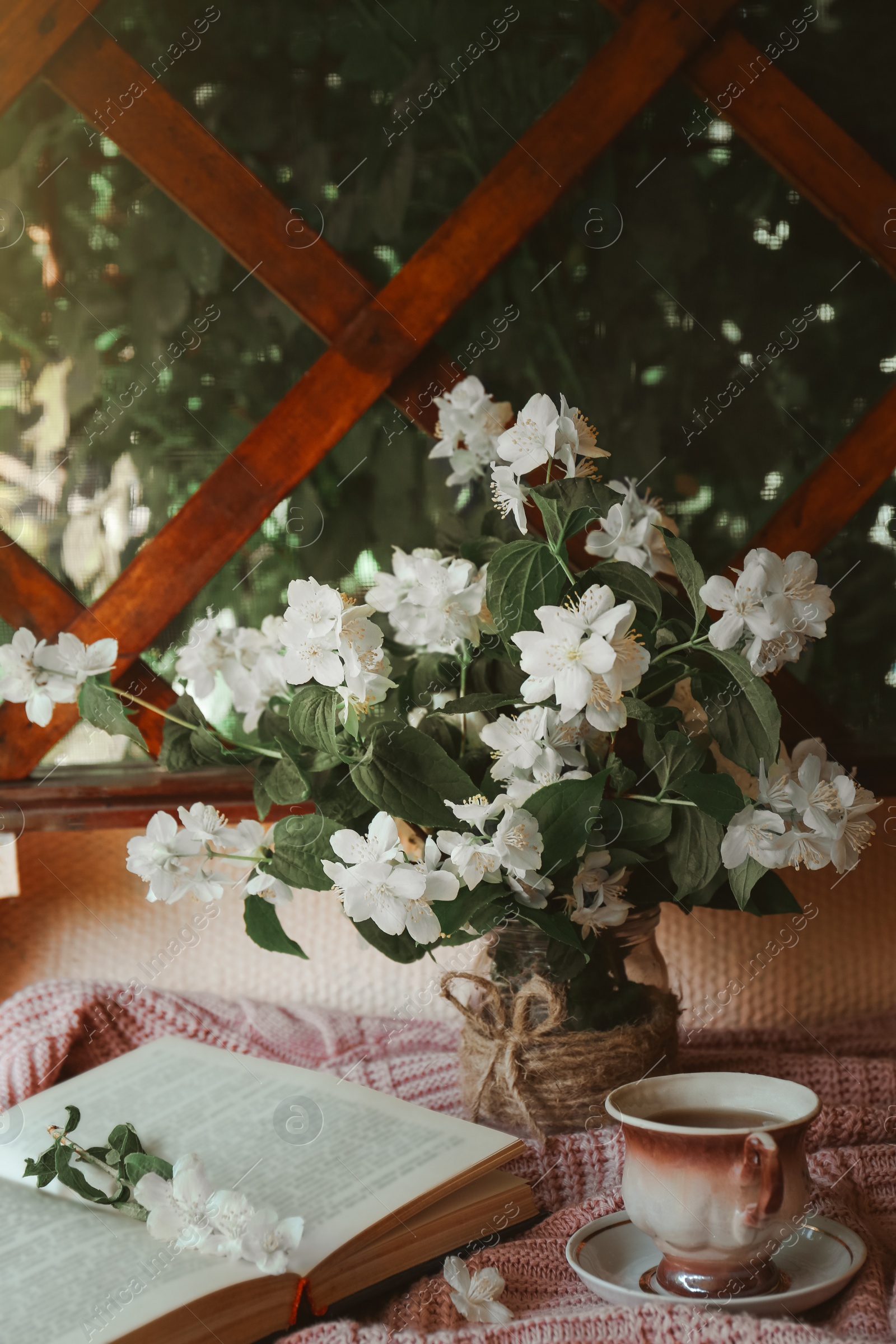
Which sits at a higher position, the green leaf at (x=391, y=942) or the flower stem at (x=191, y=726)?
the flower stem at (x=191, y=726)

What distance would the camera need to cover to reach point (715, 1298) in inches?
18.9

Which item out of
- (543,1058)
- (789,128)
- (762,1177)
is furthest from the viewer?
(789,128)

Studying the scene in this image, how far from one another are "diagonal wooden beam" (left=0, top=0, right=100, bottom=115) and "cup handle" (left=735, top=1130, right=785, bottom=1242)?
1.03 metres

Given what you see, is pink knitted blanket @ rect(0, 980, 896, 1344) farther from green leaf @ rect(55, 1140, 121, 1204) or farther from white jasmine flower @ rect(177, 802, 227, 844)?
white jasmine flower @ rect(177, 802, 227, 844)

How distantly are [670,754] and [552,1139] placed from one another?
25 centimetres

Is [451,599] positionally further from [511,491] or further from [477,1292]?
[477,1292]

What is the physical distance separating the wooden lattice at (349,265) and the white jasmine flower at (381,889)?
51cm

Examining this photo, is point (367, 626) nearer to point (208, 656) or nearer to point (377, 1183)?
point (208, 656)

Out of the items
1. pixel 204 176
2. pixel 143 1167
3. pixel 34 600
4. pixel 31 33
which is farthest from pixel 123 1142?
pixel 31 33

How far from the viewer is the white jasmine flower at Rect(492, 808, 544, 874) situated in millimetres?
546

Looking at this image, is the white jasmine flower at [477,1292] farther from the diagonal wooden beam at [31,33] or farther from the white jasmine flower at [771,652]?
the diagonal wooden beam at [31,33]

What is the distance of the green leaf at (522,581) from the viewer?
58cm

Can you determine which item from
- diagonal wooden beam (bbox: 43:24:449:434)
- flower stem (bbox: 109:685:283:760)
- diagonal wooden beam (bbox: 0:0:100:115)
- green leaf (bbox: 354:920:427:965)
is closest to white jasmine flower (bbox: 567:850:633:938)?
green leaf (bbox: 354:920:427:965)

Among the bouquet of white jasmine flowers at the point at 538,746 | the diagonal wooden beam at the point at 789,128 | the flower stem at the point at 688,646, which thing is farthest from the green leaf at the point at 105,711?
the diagonal wooden beam at the point at 789,128
